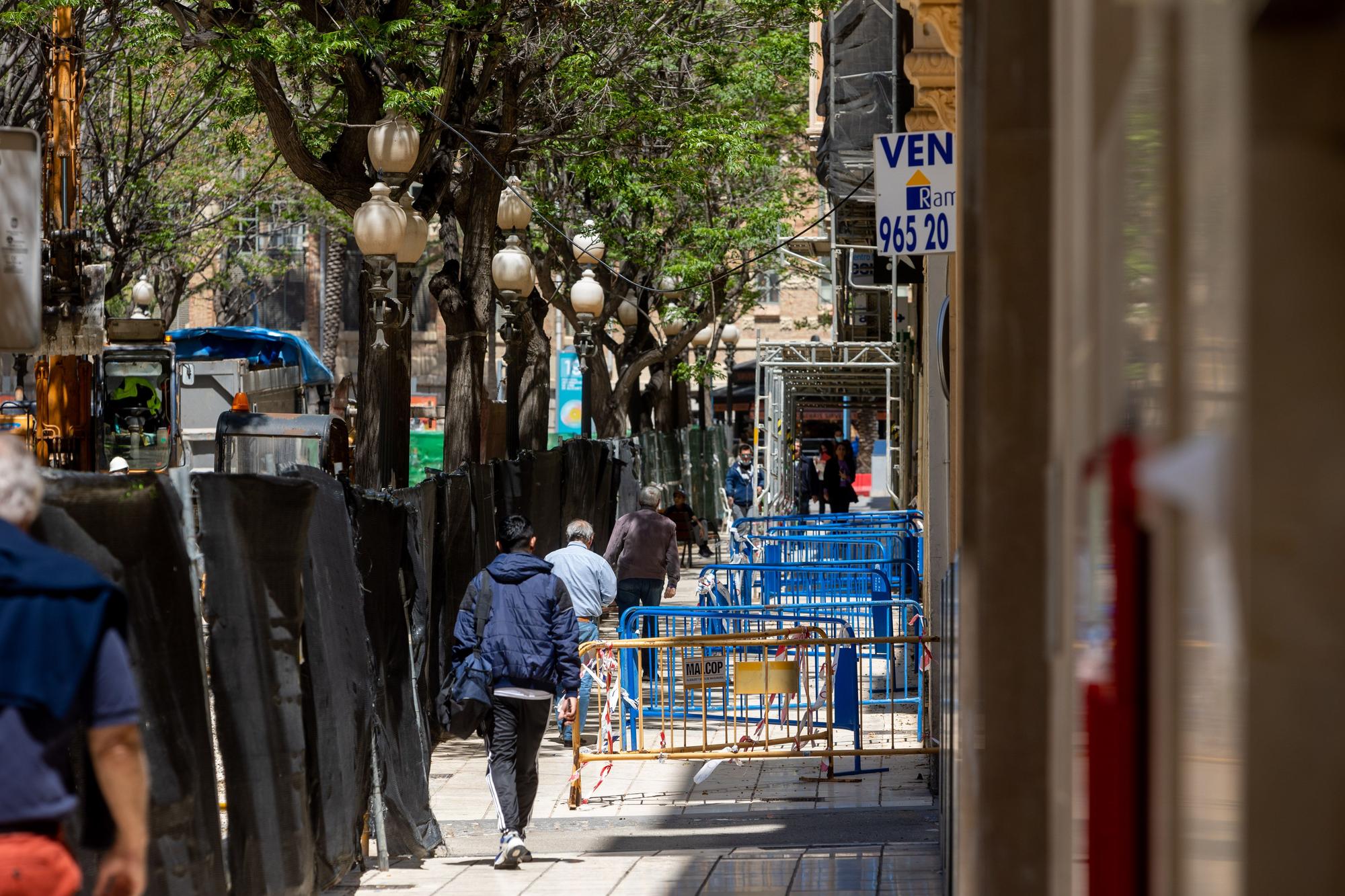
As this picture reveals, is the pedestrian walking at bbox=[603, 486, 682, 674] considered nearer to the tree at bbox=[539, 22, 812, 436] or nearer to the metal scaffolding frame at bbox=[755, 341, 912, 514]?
the tree at bbox=[539, 22, 812, 436]

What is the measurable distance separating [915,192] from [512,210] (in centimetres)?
813

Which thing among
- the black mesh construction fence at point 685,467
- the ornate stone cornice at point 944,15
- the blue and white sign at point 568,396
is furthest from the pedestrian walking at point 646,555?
the blue and white sign at point 568,396

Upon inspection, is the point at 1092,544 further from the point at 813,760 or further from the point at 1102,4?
the point at 813,760

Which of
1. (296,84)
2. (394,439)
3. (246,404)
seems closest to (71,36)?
(296,84)

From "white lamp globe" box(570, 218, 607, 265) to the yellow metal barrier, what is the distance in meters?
11.2

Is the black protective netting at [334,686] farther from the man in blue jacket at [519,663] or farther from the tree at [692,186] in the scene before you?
the tree at [692,186]

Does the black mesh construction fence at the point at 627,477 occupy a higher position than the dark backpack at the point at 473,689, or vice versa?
the black mesh construction fence at the point at 627,477

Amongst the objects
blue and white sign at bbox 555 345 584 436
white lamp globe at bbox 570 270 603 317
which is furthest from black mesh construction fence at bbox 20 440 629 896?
blue and white sign at bbox 555 345 584 436

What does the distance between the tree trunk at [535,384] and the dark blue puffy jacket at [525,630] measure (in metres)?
14.8

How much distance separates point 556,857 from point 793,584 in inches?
286

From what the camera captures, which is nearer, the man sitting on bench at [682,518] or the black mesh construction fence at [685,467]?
the man sitting on bench at [682,518]

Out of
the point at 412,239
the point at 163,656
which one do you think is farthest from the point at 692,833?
the point at 412,239

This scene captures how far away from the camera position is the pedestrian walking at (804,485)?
37062mm

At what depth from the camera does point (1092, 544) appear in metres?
2.14
